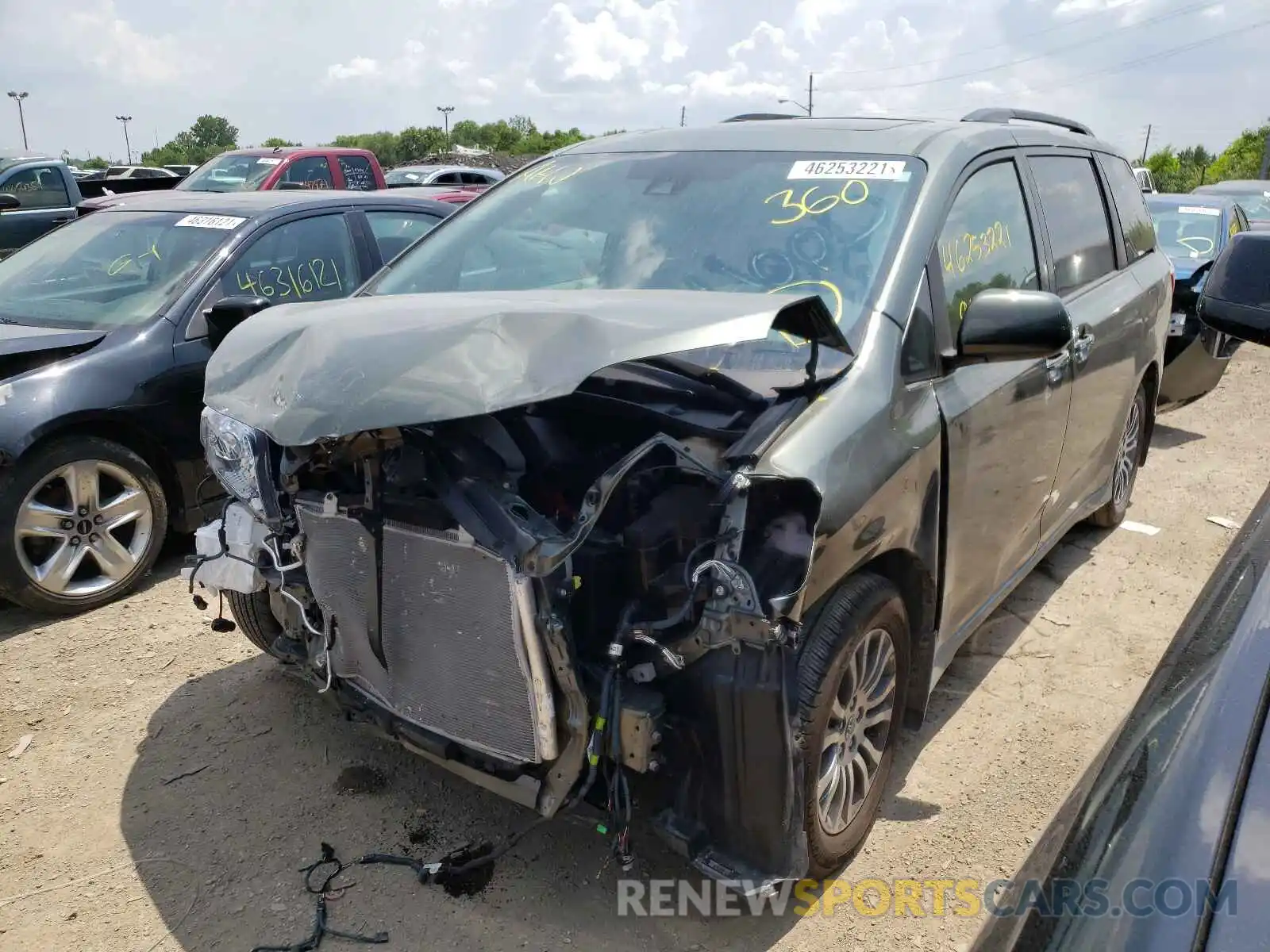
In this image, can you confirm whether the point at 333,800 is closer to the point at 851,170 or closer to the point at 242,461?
the point at 242,461

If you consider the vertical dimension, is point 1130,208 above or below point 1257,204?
above

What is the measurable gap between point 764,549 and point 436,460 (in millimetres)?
787

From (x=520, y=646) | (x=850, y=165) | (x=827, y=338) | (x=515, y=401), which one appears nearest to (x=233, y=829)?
(x=520, y=646)

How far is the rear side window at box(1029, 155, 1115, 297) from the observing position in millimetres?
3723

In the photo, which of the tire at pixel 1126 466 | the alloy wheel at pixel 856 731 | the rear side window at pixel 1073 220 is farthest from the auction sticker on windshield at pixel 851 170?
the tire at pixel 1126 466

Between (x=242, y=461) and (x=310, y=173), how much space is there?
10904mm

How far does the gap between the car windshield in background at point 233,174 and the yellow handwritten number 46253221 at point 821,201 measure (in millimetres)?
10670

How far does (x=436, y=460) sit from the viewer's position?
2314 mm

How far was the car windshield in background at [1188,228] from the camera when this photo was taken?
888 cm

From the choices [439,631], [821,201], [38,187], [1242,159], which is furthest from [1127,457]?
[1242,159]

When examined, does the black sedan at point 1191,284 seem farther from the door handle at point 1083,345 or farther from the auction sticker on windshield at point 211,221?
the auction sticker on windshield at point 211,221

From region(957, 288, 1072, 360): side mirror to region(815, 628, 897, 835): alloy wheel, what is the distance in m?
0.84

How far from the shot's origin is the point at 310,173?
1254 cm

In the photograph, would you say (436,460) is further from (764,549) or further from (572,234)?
(572,234)
